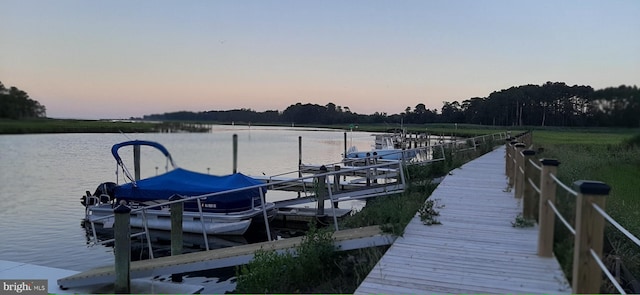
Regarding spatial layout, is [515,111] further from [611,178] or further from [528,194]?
[528,194]

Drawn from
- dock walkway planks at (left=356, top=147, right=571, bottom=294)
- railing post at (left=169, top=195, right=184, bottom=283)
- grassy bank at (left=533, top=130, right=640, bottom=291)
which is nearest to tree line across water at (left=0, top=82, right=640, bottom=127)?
grassy bank at (left=533, top=130, right=640, bottom=291)

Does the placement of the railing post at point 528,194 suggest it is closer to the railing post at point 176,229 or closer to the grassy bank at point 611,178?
the grassy bank at point 611,178

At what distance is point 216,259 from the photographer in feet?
24.3

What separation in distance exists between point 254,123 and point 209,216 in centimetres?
1170

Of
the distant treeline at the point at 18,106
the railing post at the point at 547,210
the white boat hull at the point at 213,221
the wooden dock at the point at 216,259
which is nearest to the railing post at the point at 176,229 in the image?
the wooden dock at the point at 216,259

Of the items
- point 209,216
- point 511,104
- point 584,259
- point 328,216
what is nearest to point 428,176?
point 328,216

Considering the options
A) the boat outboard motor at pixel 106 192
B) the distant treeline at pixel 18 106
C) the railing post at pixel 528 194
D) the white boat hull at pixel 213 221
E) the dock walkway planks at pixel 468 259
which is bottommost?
the white boat hull at pixel 213 221

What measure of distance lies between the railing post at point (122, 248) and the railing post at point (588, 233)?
605 centimetres

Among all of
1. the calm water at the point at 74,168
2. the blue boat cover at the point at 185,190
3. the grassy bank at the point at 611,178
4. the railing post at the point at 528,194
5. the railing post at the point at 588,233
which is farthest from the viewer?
the railing post at the point at 528,194

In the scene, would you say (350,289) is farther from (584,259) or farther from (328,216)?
(328,216)

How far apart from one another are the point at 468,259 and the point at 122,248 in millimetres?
5102

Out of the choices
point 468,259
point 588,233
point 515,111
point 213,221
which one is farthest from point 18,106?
point 515,111

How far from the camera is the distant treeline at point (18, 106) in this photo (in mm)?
2709

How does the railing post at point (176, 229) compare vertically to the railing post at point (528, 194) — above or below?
below
